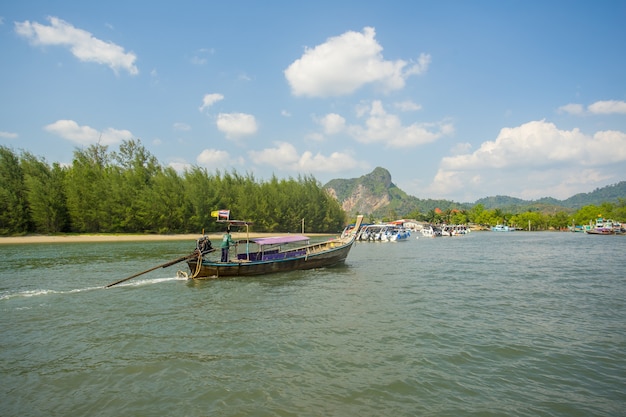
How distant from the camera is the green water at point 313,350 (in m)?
6.49

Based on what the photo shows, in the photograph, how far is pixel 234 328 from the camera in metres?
10.7

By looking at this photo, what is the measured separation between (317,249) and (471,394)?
18988 mm

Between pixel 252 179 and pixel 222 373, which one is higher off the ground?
pixel 252 179

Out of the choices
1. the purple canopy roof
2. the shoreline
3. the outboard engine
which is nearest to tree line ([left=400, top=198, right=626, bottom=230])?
the shoreline

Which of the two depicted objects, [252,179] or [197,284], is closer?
[197,284]

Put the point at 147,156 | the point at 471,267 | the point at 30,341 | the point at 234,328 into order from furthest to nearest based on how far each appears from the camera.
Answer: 1. the point at 147,156
2. the point at 471,267
3. the point at 234,328
4. the point at 30,341

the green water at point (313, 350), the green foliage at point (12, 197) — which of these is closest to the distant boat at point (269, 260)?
the green water at point (313, 350)

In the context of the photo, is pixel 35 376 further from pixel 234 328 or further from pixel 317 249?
pixel 317 249

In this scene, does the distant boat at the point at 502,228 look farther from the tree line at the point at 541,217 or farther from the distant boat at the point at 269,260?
the distant boat at the point at 269,260

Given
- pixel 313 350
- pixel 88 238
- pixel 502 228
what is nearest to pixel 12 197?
pixel 88 238

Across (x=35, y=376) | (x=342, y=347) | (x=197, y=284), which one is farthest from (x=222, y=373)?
(x=197, y=284)

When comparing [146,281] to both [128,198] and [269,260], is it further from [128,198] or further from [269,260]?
[128,198]

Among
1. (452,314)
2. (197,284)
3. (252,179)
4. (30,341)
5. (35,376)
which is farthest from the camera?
(252,179)

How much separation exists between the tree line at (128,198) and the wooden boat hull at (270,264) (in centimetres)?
2759
